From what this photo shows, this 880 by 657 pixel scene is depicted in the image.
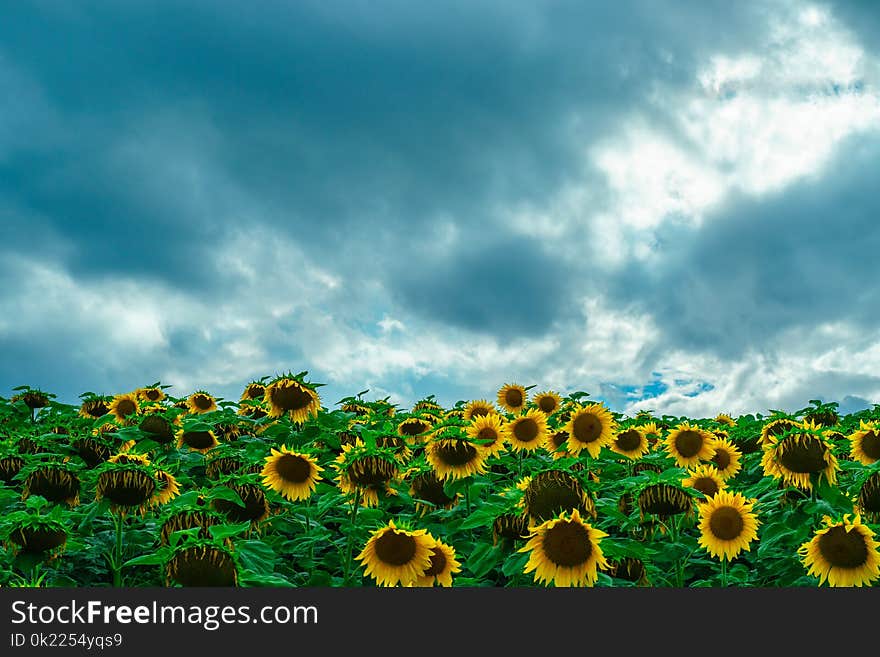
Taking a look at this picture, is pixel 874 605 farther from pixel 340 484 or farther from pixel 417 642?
pixel 340 484

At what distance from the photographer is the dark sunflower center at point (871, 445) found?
847 cm

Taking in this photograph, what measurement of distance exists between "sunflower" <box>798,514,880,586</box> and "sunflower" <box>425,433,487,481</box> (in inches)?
121

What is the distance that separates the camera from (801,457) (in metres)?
7.06

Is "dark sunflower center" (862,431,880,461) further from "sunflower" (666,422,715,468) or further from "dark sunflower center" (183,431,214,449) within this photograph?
"dark sunflower center" (183,431,214,449)

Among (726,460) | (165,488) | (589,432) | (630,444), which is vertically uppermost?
(589,432)

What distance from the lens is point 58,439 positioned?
9.84 metres

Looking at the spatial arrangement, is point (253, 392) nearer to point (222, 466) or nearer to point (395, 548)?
point (222, 466)

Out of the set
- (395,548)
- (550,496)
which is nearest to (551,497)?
(550,496)

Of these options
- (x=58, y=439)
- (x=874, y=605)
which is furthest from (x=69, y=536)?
(x=874, y=605)

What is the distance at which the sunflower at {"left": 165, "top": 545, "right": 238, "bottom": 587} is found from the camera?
4605mm

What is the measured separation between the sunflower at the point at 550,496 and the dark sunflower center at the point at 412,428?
14.9ft

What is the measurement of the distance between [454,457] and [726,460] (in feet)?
15.0

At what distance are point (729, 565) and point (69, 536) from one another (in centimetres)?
664

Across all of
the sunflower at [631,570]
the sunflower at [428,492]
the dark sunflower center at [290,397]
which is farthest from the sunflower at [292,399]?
the sunflower at [631,570]
